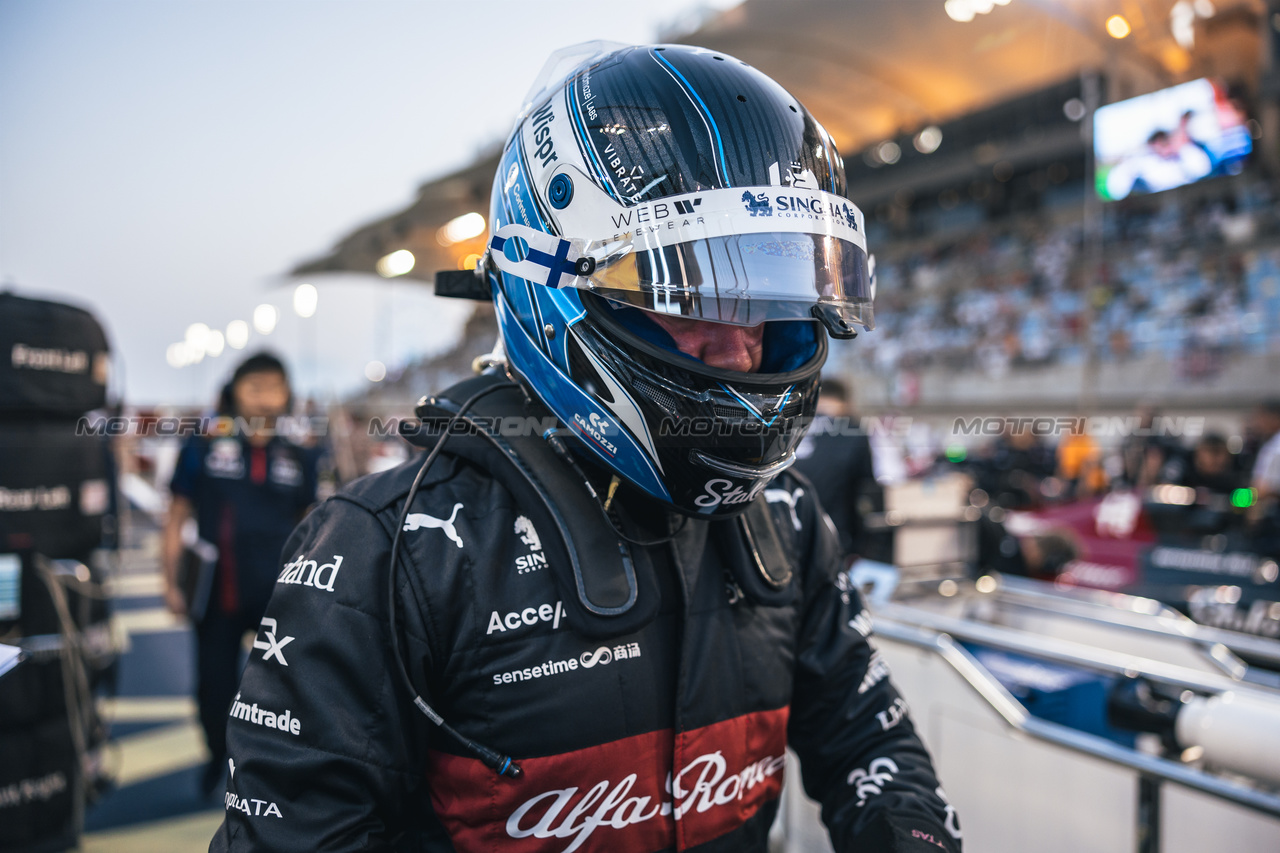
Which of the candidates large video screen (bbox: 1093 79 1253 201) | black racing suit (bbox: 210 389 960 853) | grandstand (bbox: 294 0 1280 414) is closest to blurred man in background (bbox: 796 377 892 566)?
black racing suit (bbox: 210 389 960 853)

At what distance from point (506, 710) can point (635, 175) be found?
0.67 meters

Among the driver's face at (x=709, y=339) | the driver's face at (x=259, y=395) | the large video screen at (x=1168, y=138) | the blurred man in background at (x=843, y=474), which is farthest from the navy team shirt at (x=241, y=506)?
the large video screen at (x=1168, y=138)

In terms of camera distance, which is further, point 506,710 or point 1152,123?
point 1152,123

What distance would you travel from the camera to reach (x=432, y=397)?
109 cm

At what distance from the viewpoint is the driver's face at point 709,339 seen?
1.04 meters

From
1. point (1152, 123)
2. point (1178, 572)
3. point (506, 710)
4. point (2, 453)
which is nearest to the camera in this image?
point (506, 710)

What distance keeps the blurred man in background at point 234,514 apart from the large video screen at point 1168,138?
853cm

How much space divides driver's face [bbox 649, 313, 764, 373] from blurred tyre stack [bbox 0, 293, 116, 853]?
219 cm

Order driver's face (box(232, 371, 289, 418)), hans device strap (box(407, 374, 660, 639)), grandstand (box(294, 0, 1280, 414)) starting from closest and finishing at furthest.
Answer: hans device strap (box(407, 374, 660, 639)) → driver's face (box(232, 371, 289, 418)) → grandstand (box(294, 0, 1280, 414))

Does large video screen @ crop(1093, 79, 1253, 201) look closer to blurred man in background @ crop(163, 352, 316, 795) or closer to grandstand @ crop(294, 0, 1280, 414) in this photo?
grandstand @ crop(294, 0, 1280, 414)

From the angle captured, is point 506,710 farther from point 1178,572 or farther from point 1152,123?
point 1152,123

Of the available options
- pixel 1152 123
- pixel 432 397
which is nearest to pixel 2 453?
pixel 432 397

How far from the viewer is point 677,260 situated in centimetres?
98

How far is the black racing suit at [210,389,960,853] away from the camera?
834 mm
